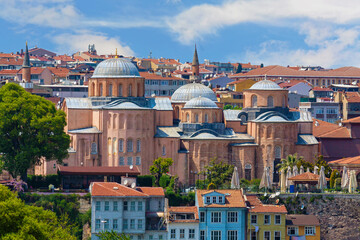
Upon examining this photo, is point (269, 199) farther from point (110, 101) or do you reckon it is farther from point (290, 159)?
point (110, 101)

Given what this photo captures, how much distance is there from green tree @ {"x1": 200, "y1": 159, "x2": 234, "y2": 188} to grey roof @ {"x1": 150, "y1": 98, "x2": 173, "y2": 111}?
275 inches

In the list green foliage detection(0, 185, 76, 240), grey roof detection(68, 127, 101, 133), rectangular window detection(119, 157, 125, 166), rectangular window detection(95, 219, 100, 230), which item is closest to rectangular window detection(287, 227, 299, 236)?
rectangular window detection(95, 219, 100, 230)

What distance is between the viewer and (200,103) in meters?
90.2

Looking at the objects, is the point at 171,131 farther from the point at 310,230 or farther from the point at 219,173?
the point at 310,230

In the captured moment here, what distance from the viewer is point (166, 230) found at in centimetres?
7188

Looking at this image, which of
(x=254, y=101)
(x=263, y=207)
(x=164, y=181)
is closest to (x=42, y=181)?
(x=164, y=181)

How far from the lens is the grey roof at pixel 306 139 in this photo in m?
90.9

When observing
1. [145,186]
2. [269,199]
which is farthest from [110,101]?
[269,199]

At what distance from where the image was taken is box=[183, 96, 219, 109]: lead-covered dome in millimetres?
90062

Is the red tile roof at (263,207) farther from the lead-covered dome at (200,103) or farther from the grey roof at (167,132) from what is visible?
the lead-covered dome at (200,103)

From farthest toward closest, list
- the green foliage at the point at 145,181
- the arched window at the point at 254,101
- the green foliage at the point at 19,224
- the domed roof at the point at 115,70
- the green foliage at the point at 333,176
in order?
1. the arched window at the point at 254,101
2. the domed roof at the point at 115,70
3. the green foliage at the point at 333,176
4. the green foliage at the point at 145,181
5. the green foliage at the point at 19,224

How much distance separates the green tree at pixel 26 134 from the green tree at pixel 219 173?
10.9 meters

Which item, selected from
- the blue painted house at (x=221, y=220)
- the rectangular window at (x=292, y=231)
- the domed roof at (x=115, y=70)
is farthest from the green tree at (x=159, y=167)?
the rectangular window at (x=292, y=231)

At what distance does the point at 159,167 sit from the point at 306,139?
12.8m
